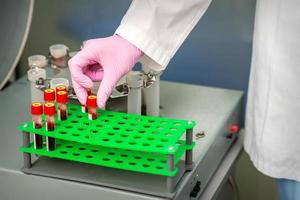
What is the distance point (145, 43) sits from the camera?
122 cm

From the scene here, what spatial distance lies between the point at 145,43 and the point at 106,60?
87 mm

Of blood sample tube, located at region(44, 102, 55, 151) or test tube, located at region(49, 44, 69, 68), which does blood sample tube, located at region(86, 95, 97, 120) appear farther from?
test tube, located at region(49, 44, 69, 68)

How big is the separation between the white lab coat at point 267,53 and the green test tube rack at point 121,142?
16cm

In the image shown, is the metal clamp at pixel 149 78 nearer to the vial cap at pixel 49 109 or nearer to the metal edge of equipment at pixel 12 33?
the vial cap at pixel 49 109

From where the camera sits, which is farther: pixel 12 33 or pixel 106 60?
pixel 12 33

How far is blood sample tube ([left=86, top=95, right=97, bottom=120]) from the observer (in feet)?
3.87

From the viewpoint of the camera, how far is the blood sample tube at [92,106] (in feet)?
3.87

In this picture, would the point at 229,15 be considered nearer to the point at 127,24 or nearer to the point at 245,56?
the point at 245,56

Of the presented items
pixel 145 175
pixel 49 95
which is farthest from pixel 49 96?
pixel 145 175

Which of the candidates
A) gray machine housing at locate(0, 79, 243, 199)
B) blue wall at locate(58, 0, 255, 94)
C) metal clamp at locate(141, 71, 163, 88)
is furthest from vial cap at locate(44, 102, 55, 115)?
blue wall at locate(58, 0, 255, 94)

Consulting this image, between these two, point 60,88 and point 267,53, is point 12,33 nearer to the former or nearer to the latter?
point 60,88

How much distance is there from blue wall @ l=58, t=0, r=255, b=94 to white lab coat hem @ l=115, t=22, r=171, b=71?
16.4 inches

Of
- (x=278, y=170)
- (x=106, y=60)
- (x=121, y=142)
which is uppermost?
(x=106, y=60)

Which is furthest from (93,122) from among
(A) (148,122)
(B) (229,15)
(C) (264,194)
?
(C) (264,194)
